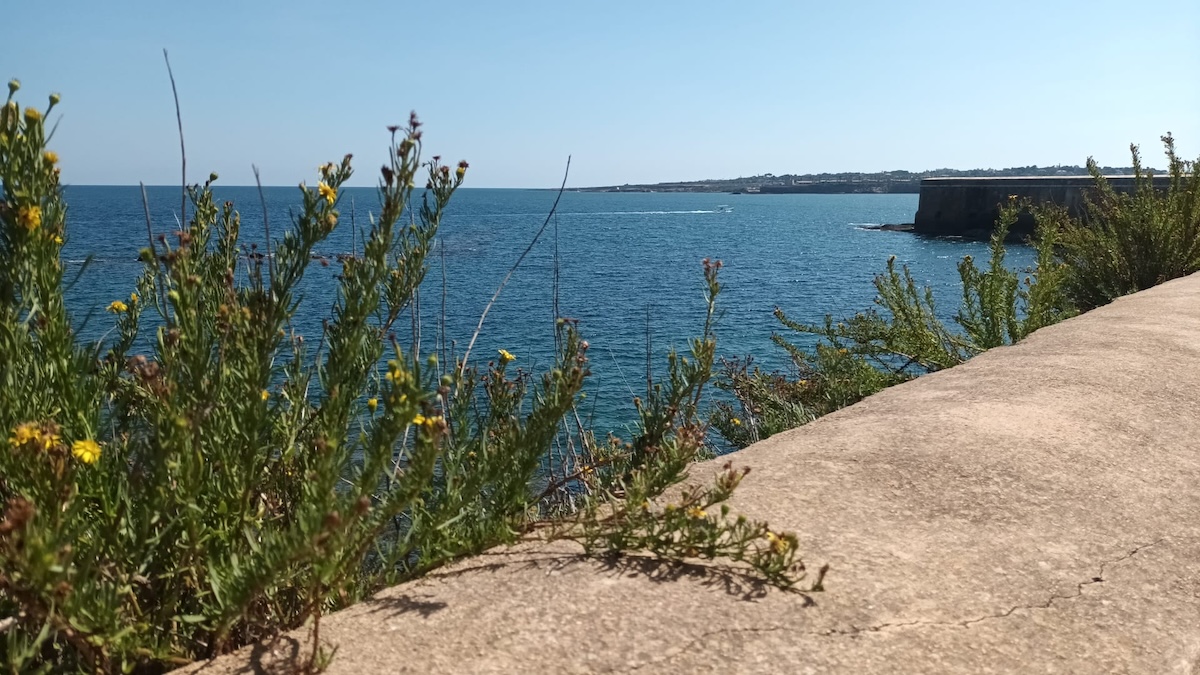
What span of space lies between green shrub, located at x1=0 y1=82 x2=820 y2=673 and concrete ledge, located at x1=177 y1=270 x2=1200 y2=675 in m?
0.14

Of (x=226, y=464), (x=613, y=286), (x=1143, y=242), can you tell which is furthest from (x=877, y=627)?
(x=613, y=286)

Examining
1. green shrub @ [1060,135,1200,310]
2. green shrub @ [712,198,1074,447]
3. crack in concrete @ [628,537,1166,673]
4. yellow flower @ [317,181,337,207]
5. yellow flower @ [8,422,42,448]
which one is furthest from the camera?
green shrub @ [1060,135,1200,310]

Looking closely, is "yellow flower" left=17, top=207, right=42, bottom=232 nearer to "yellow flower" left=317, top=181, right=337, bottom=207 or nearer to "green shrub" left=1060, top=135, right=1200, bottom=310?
"yellow flower" left=317, top=181, right=337, bottom=207

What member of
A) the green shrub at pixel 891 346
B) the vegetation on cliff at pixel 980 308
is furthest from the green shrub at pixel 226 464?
the green shrub at pixel 891 346

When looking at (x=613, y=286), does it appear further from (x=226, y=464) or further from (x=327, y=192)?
(x=226, y=464)

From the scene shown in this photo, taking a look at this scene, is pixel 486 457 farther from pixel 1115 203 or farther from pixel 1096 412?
pixel 1115 203

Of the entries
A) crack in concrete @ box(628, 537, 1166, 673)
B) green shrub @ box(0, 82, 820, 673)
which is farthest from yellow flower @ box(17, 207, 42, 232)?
crack in concrete @ box(628, 537, 1166, 673)

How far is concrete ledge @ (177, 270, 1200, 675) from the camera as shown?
2.06 metres

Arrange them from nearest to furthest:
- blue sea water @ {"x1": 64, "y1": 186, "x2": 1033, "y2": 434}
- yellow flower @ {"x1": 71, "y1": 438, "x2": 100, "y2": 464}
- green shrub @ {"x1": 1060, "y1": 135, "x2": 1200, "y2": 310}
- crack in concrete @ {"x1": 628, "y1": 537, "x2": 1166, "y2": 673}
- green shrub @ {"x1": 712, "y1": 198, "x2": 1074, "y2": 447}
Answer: yellow flower @ {"x1": 71, "y1": 438, "x2": 100, "y2": 464}
crack in concrete @ {"x1": 628, "y1": 537, "x2": 1166, "y2": 673}
green shrub @ {"x1": 712, "y1": 198, "x2": 1074, "y2": 447}
green shrub @ {"x1": 1060, "y1": 135, "x2": 1200, "y2": 310}
blue sea water @ {"x1": 64, "y1": 186, "x2": 1033, "y2": 434}

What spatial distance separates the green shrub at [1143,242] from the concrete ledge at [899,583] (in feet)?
21.9

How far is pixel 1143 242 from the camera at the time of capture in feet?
31.4

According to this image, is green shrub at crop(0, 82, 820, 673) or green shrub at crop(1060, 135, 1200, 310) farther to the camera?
green shrub at crop(1060, 135, 1200, 310)

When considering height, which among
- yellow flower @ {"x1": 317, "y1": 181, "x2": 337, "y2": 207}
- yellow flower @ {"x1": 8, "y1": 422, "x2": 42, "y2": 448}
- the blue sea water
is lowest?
the blue sea water

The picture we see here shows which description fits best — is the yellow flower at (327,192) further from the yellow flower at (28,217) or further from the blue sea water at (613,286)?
the yellow flower at (28,217)
